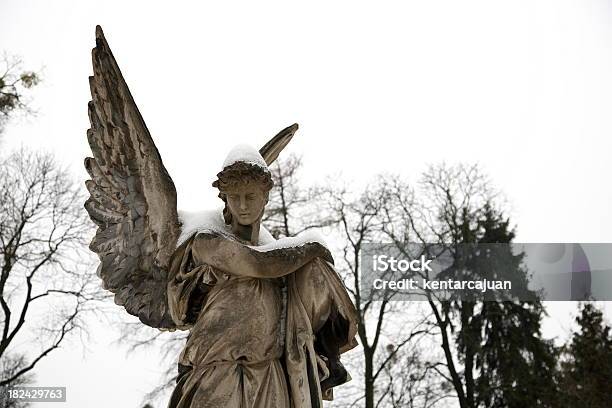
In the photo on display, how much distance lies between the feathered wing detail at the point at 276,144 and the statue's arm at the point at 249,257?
88 centimetres

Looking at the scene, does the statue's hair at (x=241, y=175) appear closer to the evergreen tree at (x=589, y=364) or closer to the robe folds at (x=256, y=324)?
the robe folds at (x=256, y=324)

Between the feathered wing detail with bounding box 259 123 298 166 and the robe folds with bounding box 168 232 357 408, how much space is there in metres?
0.87

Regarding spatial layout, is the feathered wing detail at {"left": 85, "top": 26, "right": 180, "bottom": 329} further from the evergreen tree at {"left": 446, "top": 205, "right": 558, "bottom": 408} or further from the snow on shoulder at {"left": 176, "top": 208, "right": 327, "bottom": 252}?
the evergreen tree at {"left": 446, "top": 205, "right": 558, "bottom": 408}

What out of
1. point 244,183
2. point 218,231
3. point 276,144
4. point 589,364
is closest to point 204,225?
point 218,231

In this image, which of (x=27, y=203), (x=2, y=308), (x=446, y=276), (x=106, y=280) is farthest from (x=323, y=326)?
(x=446, y=276)

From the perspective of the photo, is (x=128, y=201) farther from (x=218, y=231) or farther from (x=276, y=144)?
(x=276, y=144)

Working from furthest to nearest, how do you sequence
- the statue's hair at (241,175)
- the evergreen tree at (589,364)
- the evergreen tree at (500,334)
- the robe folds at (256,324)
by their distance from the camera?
the evergreen tree at (500,334), the evergreen tree at (589,364), the statue's hair at (241,175), the robe folds at (256,324)

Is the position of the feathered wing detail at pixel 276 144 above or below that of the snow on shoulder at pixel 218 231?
above

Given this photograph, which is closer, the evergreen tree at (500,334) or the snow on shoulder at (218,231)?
the snow on shoulder at (218,231)

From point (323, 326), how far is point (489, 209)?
56.3 ft

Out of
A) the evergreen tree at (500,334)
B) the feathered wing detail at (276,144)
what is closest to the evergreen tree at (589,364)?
the evergreen tree at (500,334)

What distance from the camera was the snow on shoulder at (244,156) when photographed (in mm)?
4348

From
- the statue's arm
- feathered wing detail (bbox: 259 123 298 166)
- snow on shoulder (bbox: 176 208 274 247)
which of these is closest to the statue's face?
snow on shoulder (bbox: 176 208 274 247)

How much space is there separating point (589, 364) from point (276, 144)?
1654 centimetres
